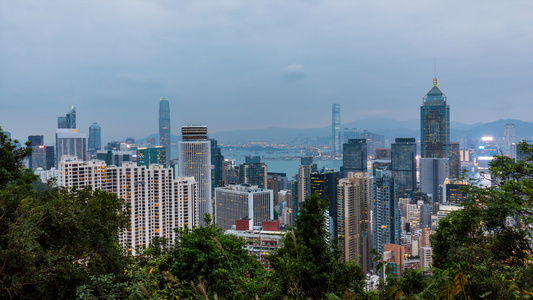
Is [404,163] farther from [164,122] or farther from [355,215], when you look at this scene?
[164,122]

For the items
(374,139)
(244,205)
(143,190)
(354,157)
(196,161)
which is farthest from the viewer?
(374,139)

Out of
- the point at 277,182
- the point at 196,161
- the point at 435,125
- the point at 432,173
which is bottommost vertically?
the point at 277,182

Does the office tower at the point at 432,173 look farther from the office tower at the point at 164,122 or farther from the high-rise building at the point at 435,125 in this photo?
the office tower at the point at 164,122

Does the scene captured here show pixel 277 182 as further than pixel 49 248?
Yes

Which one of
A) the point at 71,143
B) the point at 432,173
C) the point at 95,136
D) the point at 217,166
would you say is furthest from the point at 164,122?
the point at 432,173

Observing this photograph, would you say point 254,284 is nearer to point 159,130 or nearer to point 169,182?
point 169,182

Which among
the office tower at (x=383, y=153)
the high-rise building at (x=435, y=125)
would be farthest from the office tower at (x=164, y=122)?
the high-rise building at (x=435, y=125)

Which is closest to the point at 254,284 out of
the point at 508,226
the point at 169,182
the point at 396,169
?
the point at 508,226
